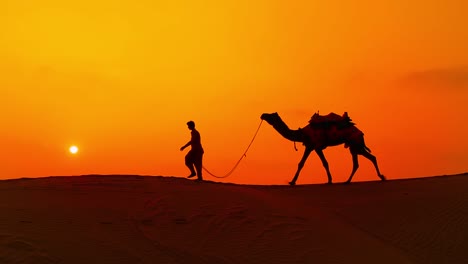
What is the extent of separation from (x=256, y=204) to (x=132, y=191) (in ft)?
10.5

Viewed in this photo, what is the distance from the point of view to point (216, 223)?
1484 centimetres

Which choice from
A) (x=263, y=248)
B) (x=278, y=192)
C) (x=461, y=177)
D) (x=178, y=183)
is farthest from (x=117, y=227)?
(x=461, y=177)

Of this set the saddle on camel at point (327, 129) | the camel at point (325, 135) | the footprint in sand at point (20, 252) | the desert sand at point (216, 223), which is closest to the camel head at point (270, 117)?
the camel at point (325, 135)

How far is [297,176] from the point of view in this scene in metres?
21.0

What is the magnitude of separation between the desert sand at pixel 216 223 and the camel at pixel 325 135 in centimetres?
159

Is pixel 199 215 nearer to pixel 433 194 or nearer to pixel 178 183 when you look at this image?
pixel 178 183

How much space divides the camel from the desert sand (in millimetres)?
1586

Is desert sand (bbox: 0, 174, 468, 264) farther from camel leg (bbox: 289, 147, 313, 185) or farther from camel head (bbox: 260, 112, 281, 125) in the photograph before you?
camel head (bbox: 260, 112, 281, 125)

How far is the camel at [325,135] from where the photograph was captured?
20656mm

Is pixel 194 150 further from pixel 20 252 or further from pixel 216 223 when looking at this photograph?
pixel 20 252

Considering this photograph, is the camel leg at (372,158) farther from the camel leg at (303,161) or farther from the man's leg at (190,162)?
the man's leg at (190,162)

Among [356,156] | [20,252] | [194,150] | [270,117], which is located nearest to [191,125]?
[194,150]

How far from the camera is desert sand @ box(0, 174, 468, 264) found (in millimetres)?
12805

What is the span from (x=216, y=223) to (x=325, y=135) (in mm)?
6865
